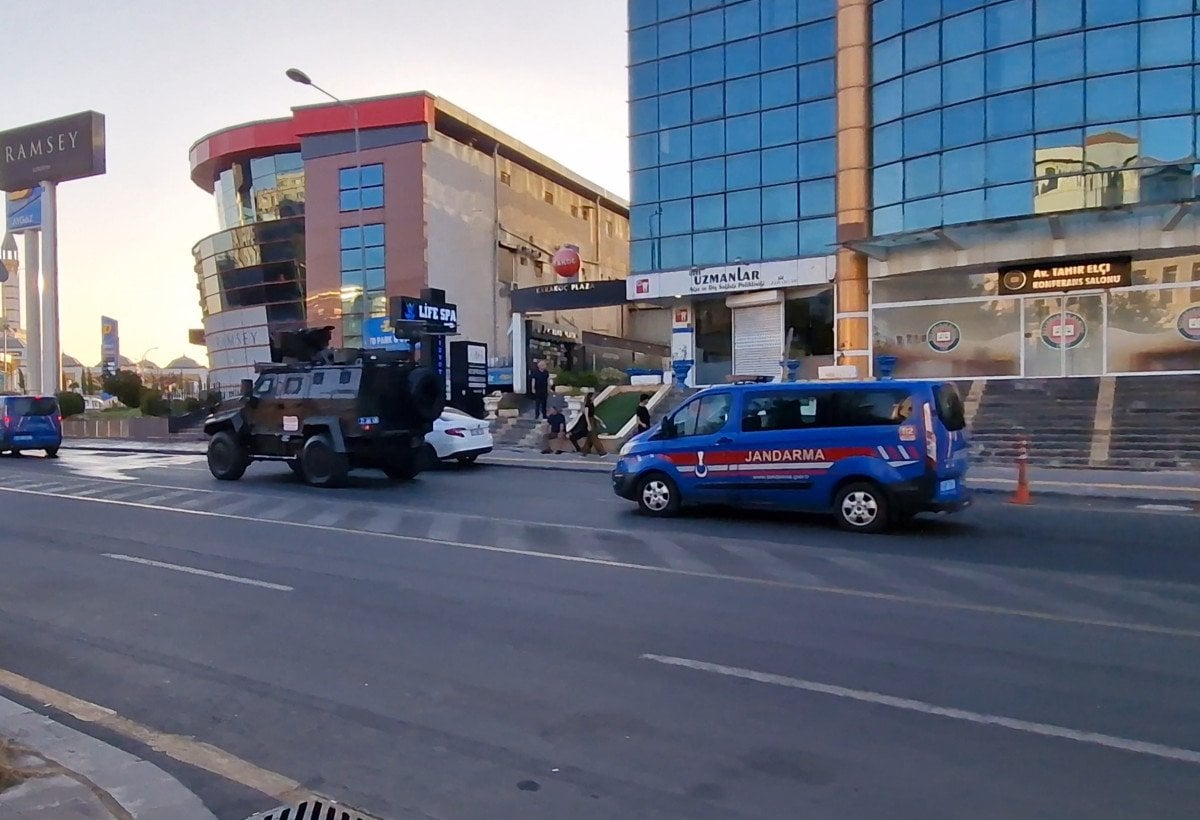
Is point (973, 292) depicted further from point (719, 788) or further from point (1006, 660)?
point (719, 788)

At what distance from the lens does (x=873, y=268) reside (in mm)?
30453

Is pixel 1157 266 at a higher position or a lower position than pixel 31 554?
higher

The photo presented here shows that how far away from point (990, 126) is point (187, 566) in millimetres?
24247

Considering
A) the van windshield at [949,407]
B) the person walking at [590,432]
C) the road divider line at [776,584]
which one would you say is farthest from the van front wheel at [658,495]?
the person walking at [590,432]

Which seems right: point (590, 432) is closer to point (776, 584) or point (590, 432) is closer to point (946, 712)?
point (776, 584)

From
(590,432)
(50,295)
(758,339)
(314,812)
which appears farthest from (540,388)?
(50,295)

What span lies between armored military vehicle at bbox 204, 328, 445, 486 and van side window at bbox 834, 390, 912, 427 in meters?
8.63

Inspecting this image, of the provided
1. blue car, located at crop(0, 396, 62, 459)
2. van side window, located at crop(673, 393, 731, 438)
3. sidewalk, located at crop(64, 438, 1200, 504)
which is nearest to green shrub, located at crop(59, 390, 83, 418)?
blue car, located at crop(0, 396, 62, 459)

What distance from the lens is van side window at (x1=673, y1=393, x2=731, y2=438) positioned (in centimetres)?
1267

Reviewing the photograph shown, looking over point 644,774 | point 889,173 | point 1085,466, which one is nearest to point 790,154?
point 889,173

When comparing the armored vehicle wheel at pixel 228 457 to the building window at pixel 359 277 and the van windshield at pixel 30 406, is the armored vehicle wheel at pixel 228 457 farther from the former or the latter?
the building window at pixel 359 277

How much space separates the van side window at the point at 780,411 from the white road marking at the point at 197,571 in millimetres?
6295

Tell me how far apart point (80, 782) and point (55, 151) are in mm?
56981

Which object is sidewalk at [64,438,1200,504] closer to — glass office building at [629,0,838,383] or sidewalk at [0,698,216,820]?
glass office building at [629,0,838,383]
